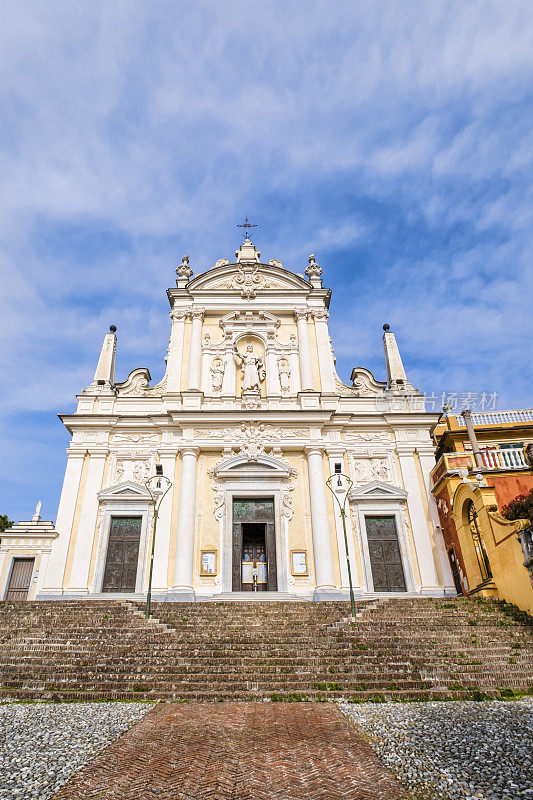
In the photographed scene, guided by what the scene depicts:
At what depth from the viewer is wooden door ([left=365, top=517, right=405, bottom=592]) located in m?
16.1

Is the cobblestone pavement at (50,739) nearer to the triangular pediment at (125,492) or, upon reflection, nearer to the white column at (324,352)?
the triangular pediment at (125,492)

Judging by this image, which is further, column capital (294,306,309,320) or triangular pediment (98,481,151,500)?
column capital (294,306,309,320)

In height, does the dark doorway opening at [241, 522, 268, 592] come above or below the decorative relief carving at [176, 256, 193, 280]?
below

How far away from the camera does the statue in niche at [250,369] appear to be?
19469 mm

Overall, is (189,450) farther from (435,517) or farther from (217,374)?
(435,517)

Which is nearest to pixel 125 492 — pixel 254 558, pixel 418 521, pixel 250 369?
pixel 254 558

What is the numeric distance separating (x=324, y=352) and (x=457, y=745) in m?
16.2

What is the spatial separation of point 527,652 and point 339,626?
3.54m

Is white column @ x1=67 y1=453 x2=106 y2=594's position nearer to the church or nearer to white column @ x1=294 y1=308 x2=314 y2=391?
the church

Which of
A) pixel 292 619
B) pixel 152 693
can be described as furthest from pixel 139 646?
pixel 292 619

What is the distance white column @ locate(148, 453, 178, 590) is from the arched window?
947 centimetres

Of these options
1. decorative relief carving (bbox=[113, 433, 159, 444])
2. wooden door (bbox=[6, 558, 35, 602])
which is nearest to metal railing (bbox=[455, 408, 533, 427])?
decorative relief carving (bbox=[113, 433, 159, 444])

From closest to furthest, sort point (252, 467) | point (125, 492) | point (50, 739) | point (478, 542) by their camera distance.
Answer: point (50, 739) < point (478, 542) < point (125, 492) < point (252, 467)

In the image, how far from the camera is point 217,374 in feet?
65.2
